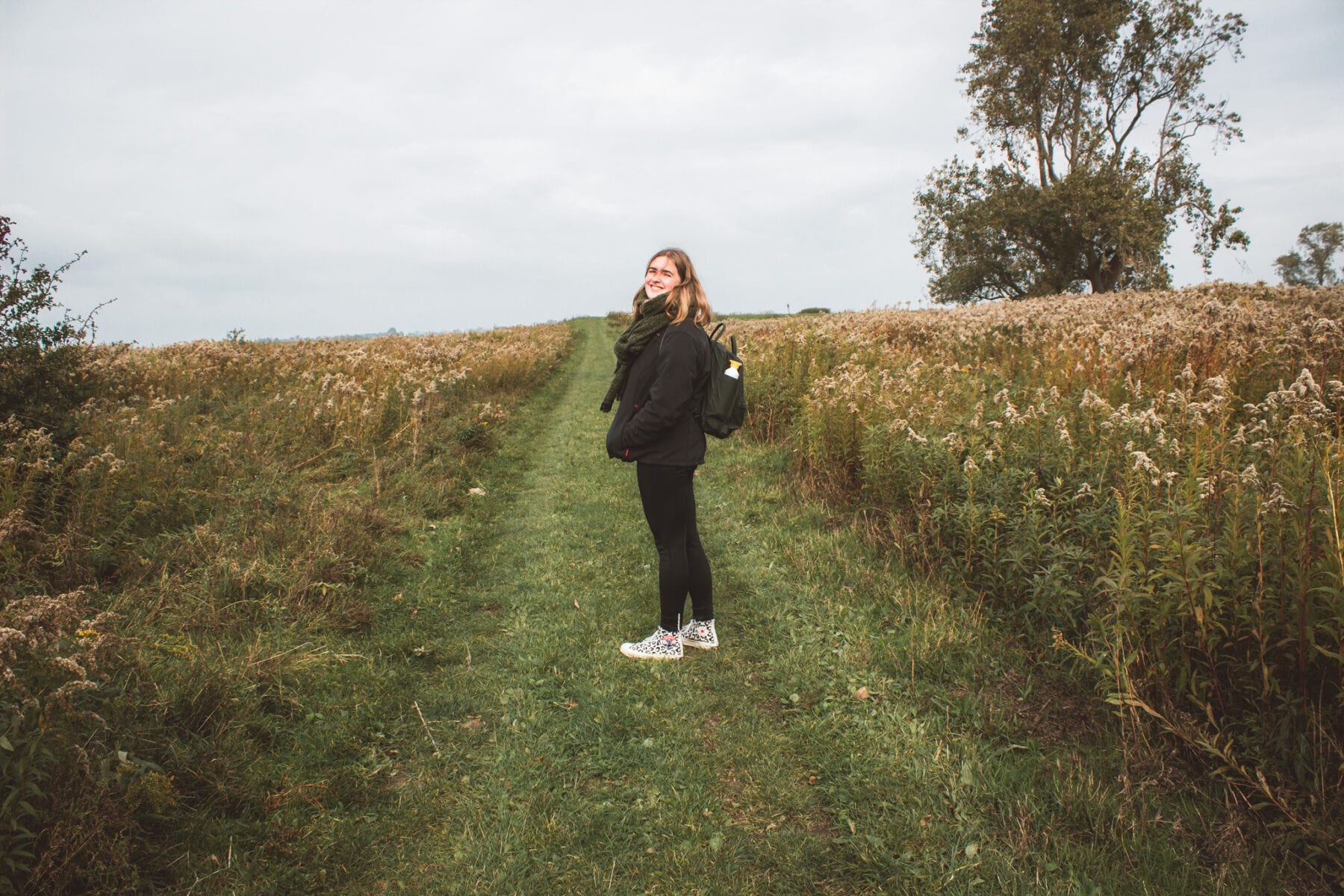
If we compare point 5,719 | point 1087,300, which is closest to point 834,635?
point 5,719

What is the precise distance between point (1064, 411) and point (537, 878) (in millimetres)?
5365

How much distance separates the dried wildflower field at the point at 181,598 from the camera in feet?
8.60

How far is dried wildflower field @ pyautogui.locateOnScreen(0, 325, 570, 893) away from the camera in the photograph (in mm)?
2621

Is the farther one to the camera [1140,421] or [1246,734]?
[1140,421]

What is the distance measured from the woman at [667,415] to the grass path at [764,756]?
1.69ft

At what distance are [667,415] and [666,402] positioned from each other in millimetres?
84

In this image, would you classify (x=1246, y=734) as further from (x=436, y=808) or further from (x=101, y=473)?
(x=101, y=473)

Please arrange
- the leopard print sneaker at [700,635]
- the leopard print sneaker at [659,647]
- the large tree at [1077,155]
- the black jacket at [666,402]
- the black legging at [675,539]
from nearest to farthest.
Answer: the black jacket at [666,402] < the black legging at [675,539] < the leopard print sneaker at [659,647] < the leopard print sneaker at [700,635] < the large tree at [1077,155]

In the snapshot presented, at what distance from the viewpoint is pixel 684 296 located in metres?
4.25

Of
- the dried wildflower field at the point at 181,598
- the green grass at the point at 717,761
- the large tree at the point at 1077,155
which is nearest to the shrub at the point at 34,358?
the dried wildflower field at the point at 181,598

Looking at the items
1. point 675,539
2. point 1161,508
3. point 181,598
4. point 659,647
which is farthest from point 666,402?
point 181,598

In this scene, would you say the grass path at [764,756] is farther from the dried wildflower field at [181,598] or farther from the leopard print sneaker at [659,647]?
the dried wildflower field at [181,598]

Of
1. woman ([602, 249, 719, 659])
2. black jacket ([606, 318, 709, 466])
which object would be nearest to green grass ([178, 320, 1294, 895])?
woman ([602, 249, 719, 659])

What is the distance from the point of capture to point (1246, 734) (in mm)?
2949
